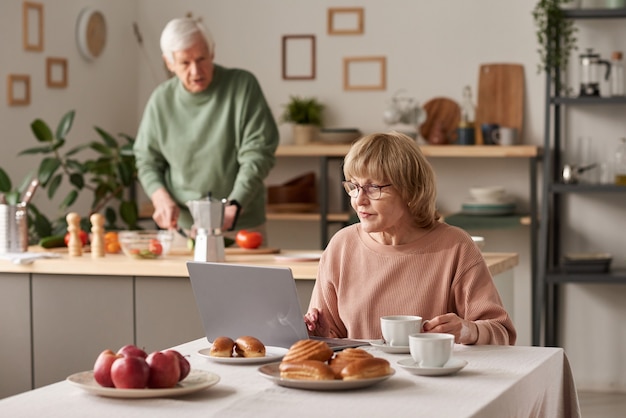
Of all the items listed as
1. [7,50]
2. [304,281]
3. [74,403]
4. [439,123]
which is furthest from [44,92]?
[74,403]

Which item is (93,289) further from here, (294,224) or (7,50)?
(294,224)

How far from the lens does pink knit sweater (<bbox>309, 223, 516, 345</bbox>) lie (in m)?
2.33

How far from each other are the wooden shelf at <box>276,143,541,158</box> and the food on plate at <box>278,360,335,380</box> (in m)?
3.62

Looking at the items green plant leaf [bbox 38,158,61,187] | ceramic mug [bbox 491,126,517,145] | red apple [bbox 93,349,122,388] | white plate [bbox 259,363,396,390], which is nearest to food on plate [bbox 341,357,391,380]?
white plate [bbox 259,363,396,390]

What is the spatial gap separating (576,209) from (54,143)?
2575 millimetres

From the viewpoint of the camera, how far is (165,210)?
4.04 m

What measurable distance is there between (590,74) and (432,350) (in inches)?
142

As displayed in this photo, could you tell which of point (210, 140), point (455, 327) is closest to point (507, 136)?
point (210, 140)

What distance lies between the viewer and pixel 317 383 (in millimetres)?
1754

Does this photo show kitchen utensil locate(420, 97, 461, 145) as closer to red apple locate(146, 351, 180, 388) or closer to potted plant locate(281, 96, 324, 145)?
potted plant locate(281, 96, 324, 145)

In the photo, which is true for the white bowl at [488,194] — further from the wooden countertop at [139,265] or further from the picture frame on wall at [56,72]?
the picture frame on wall at [56,72]

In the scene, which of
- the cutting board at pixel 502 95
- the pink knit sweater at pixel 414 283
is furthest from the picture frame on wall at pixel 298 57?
the pink knit sweater at pixel 414 283

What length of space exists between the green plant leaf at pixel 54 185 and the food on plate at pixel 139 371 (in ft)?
11.1

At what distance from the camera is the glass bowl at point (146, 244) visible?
3660mm
